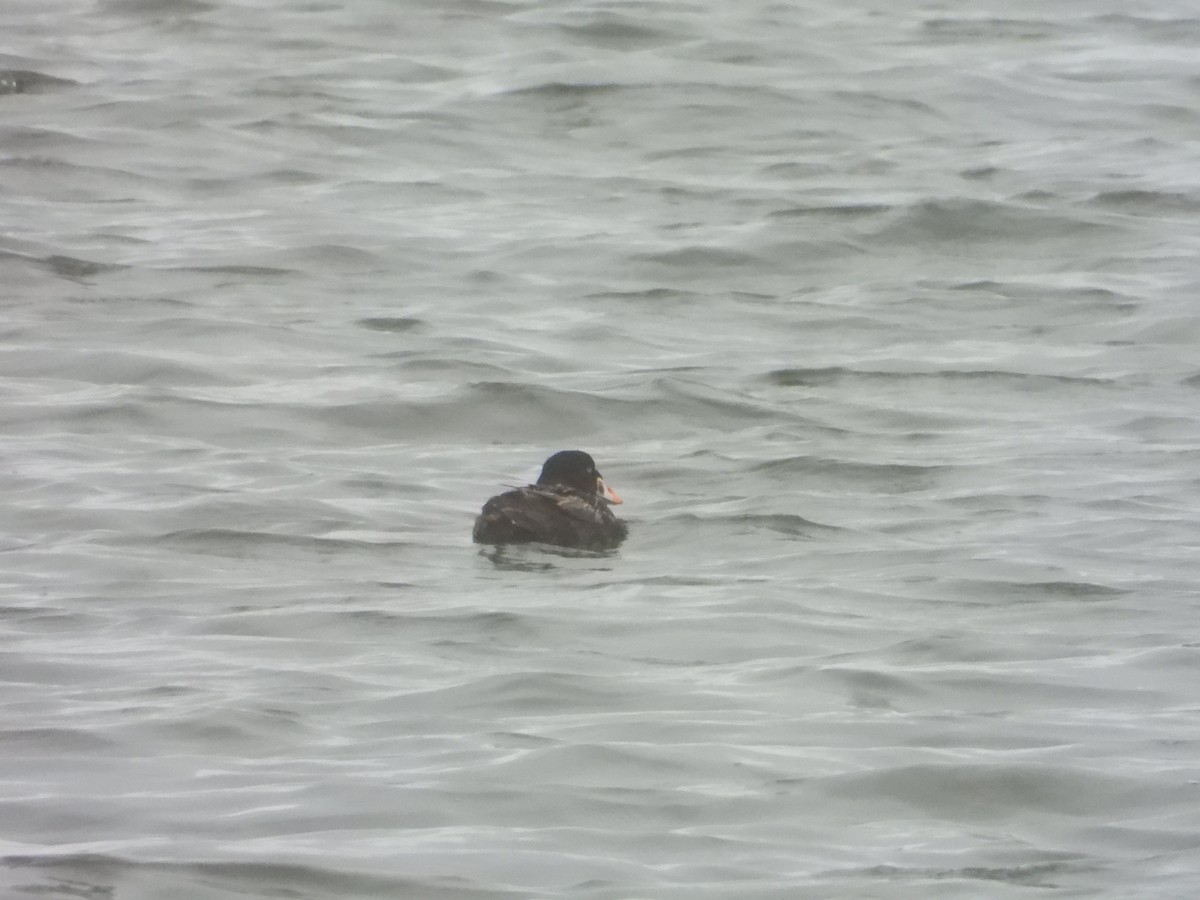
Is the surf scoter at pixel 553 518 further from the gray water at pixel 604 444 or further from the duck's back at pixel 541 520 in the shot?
the gray water at pixel 604 444

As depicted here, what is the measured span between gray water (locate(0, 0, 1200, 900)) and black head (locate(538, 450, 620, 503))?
0.90 feet

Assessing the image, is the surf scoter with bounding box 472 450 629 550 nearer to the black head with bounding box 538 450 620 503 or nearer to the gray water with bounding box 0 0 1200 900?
the black head with bounding box 538 450 620 503

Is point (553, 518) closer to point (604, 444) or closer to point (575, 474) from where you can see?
point (575, 474)

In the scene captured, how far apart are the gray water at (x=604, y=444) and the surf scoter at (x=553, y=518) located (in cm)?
13

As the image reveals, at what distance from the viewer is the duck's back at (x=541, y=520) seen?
1094cm

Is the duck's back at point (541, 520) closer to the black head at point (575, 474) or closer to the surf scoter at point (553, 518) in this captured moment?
the surf scoter at point (553, 518)

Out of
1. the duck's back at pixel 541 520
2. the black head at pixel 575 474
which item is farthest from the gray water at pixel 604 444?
the black head at pixel 575 474

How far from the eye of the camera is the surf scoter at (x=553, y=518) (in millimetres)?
10945

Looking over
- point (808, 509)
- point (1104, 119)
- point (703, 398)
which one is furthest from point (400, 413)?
point (1104, 119)

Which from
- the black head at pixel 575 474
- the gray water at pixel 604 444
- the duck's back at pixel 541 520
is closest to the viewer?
the gray water at pixel 604 444

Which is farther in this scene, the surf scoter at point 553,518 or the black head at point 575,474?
the black head at point 575,474

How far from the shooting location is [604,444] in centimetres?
1382

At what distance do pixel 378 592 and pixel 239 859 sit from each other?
3.59 m

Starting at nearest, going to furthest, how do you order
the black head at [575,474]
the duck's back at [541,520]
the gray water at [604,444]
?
the gray water at [604,444], the duck's back at [541,520], the black head at [575,474]
